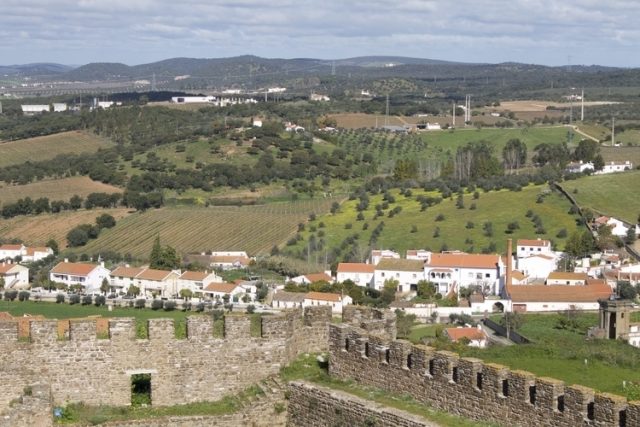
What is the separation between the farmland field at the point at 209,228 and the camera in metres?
89.4

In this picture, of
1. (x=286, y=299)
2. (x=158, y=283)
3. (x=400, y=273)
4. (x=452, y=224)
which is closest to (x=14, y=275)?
(x=158, y=283)

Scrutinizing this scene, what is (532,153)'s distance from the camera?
430 ft

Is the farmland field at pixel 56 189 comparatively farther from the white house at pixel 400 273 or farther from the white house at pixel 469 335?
the white house at pixel 469 335

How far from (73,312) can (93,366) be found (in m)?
49.7

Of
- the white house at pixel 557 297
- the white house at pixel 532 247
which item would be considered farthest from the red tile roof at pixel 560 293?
the white house at pixel 532 247

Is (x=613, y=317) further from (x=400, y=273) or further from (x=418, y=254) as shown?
(x=418, y=254)

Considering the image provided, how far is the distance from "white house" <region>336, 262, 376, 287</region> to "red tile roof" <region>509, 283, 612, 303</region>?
9.76 meters

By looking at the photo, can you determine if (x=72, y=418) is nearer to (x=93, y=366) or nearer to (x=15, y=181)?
(x=93, y=366)

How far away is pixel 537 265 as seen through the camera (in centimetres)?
7569

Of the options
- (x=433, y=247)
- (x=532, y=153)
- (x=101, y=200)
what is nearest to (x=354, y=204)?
(x=433, y=247)

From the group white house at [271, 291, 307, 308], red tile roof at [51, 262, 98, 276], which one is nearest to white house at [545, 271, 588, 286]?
white house at [271, 291, 307, 308]

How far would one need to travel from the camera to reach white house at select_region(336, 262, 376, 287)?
2849 inches

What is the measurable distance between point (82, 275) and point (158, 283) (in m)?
5.68

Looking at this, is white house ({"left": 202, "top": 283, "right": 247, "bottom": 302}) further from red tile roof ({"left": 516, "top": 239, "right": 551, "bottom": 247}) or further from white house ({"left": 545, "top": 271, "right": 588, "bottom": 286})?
red tile roof ({"left": 516, "top": 239, "right": 551, "bottom": 247})
